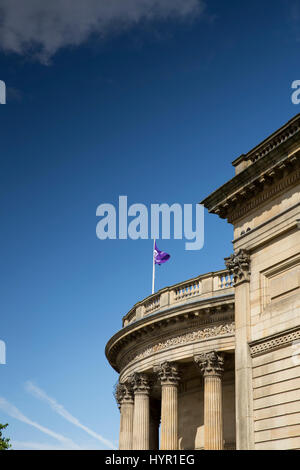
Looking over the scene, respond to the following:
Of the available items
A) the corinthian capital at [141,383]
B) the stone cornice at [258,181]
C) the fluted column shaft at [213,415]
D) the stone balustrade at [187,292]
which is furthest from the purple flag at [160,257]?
the stone cornice at [258,181]

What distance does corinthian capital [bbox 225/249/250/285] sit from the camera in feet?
84.8

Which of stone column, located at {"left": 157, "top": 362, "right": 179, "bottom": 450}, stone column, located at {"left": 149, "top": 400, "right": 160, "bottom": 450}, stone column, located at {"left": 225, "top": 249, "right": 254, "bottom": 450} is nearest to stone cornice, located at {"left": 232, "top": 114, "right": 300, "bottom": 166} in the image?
stone column, located at {"left": 225, "top": 249, "right": 254, "bottom": 450}

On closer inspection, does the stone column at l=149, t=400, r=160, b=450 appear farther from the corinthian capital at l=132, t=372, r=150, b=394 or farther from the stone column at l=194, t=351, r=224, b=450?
the stone column at l=194, t=351, r=224, b=450

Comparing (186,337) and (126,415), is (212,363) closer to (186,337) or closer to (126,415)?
(186,337)

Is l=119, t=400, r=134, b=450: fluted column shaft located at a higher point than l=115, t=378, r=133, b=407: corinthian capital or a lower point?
lower

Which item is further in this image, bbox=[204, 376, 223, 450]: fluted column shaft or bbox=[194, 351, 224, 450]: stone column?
bbox=[194, 351, 224, 450]: stone column

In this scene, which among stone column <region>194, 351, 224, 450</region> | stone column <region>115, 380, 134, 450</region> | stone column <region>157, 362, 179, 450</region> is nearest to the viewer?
stone column <region>194, 351, 224, 450</region>

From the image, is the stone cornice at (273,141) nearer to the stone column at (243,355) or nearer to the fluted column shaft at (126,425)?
the stone column at (243,355)

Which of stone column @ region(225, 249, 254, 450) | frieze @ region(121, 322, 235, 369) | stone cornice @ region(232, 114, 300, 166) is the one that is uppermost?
stone cornice @ region(232, 114, 300, 166)

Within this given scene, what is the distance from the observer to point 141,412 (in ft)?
146

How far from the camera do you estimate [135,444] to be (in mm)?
43688

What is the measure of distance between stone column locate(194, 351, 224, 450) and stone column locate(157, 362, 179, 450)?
2512 millimetres

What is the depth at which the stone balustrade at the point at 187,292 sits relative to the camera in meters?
41.2
